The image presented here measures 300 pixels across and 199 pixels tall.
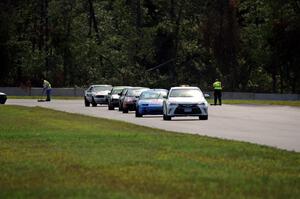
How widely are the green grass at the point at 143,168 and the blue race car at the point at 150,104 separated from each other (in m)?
19.2

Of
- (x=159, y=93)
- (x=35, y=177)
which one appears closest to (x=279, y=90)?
(x=159, y=93)

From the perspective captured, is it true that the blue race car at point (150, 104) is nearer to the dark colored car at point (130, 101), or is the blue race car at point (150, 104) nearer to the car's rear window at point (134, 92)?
the dark colored car at point (130, 101)

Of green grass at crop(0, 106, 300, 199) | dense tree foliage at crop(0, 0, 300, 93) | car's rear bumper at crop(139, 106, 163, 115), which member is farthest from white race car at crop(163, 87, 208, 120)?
dense tree foliage at crop(0, 0, 300, 93)

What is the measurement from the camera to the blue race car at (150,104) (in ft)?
133

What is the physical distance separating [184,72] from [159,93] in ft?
177

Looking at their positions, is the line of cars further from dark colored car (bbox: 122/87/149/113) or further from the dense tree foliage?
the dense tree foliage

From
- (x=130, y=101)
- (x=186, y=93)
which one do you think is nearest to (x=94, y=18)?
Answer: (x=130, y=101)

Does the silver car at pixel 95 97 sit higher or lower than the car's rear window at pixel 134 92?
lower

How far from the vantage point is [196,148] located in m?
17.9

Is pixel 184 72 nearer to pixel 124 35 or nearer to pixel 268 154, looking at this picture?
pixel 124 35

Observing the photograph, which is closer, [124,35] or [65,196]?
[65,196]

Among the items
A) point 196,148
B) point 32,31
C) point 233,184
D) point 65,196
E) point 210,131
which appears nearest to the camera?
point 65,196

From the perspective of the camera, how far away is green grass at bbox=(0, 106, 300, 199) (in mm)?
10562

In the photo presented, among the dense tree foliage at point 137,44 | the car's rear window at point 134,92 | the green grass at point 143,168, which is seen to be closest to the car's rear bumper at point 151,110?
the car's rear window at point 134,92
